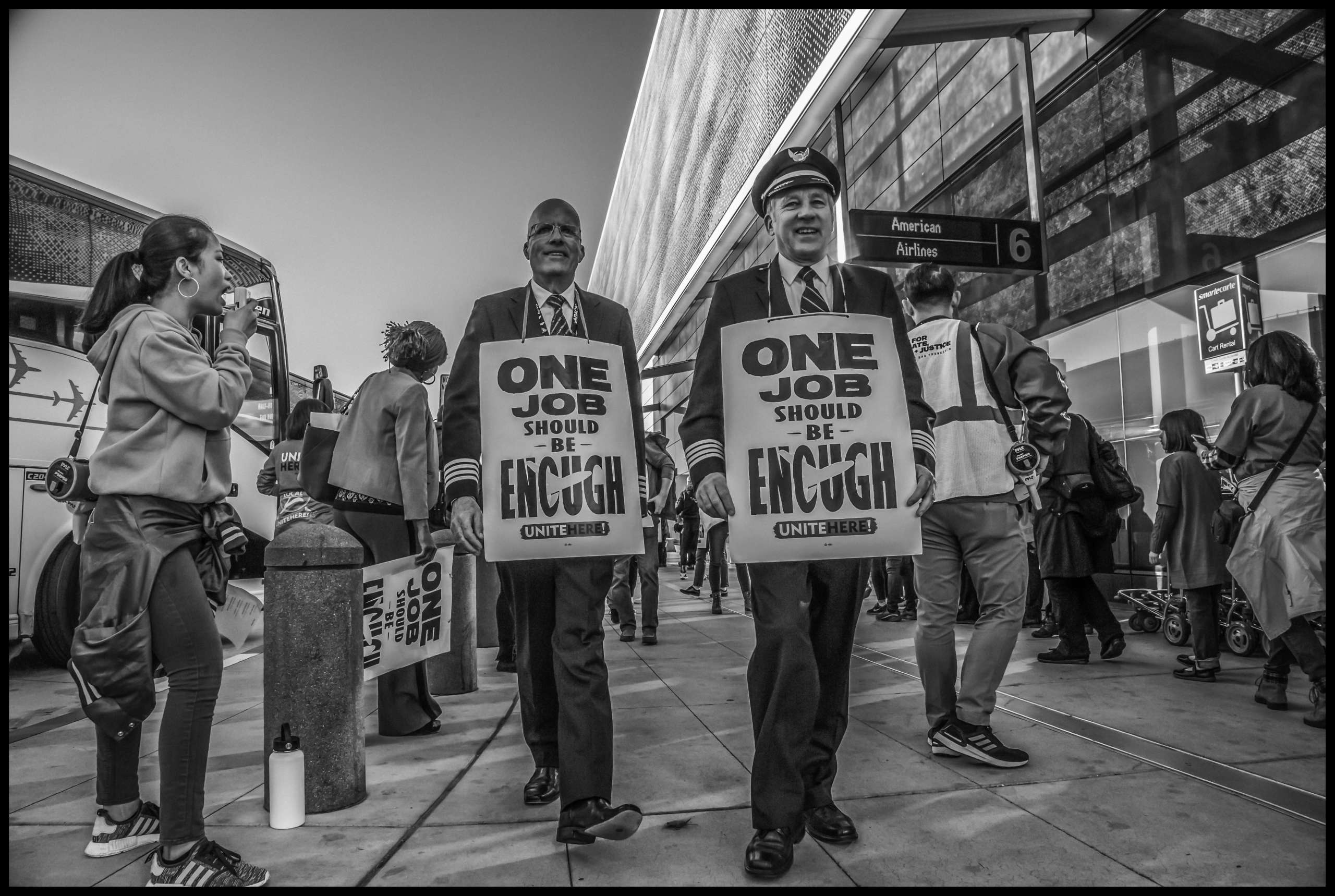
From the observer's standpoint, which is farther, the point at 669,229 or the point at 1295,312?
the point at 669,229

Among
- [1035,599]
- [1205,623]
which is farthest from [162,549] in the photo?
[1035,599]

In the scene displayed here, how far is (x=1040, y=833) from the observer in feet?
8.56

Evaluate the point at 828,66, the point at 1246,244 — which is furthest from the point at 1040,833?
the point at 828,66

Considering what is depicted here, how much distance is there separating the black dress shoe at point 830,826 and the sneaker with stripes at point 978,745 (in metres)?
1.02

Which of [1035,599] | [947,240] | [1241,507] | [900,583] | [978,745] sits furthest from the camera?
[900,583]

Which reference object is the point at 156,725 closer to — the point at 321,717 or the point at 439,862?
the point at 321,717

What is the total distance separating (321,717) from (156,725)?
2282 mm

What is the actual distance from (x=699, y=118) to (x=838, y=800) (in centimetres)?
2300

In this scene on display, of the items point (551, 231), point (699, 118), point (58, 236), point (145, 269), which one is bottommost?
point (145, 269)

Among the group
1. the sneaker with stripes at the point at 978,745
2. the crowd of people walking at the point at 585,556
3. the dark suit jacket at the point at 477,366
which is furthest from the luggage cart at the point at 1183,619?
the dark suit jacket at the point at 477,366

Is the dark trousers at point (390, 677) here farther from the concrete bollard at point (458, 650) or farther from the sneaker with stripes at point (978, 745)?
the sneaker with stripes at point (978, 745)

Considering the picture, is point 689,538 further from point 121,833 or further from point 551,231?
point 121,833

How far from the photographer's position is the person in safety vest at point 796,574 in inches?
96.1

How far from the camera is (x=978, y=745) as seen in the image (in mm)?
3385
